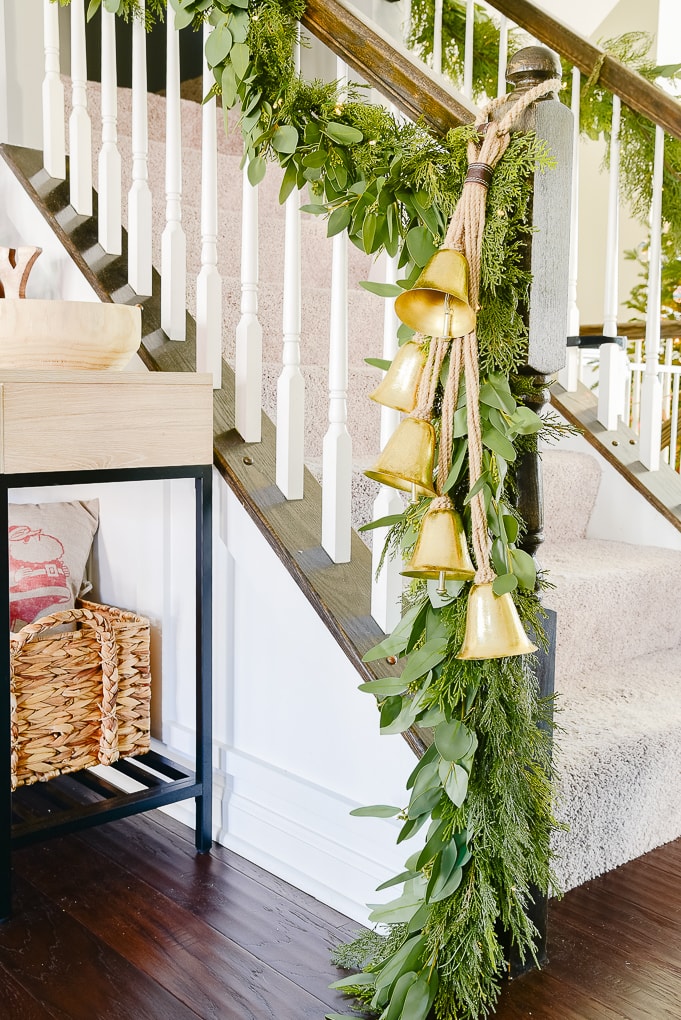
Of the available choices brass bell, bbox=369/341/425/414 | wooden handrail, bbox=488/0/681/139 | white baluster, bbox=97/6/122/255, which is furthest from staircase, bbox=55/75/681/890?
wooden handrail, bbox=488/0/681/139

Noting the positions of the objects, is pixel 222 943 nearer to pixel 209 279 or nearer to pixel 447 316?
pixel 447 316

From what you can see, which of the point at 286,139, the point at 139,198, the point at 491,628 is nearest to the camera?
the point at 491,628

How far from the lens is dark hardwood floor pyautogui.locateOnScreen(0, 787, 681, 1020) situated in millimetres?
1192

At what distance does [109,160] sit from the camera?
177 cm

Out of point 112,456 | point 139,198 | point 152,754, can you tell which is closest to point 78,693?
point 152,754

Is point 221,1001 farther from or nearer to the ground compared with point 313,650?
nearer to the ground

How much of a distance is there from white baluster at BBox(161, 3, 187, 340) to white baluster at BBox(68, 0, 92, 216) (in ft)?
0.83

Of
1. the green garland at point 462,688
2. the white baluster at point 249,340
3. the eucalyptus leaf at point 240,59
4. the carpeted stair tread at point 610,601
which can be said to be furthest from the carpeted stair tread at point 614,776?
the eucalyptus leaf at point 240,59

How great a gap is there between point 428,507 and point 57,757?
38.7 inches

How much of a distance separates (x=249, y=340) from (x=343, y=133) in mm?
463

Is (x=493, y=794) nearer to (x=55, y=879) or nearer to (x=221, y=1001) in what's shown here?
(x=221, y=1001)

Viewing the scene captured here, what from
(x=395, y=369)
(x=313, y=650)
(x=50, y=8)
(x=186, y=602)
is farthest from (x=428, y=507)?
(x=50, y=8)

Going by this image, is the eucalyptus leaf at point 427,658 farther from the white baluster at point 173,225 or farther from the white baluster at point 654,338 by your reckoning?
the white baluster at point 654,338

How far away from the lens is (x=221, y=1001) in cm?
120
